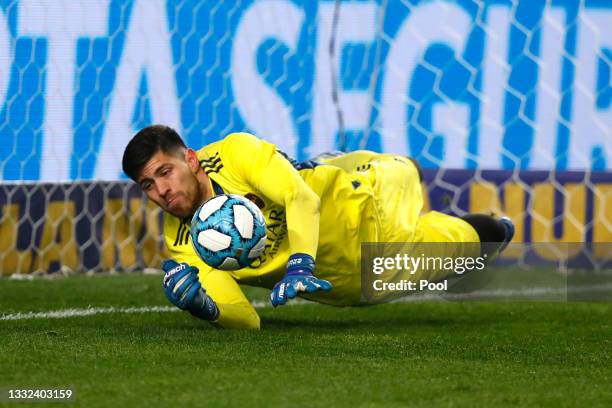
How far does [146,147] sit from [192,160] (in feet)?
0.60

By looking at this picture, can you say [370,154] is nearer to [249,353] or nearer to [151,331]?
[151,331]

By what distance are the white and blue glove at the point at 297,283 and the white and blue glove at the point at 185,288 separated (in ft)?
1.08

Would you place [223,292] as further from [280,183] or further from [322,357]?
[322,357]

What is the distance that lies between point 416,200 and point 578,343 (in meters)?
1.28

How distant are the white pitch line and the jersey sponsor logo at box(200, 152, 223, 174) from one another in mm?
921

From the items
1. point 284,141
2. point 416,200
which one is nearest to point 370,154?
point 416,200

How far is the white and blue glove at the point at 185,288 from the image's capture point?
385 cm

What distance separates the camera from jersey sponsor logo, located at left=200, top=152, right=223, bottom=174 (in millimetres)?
4141

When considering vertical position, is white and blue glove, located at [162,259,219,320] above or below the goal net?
below

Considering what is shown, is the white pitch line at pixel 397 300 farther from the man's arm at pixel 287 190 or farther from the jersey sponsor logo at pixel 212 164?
the man's arm at pixel 287 190

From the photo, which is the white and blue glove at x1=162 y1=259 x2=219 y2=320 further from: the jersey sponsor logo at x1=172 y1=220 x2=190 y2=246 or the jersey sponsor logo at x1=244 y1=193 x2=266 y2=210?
the jersey sponsor logo at x1=244 y1=193 x2=266 y2=210

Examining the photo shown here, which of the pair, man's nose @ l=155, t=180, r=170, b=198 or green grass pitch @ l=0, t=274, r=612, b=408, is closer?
green grass pitch @ l=0, t=274, r=612, b=408

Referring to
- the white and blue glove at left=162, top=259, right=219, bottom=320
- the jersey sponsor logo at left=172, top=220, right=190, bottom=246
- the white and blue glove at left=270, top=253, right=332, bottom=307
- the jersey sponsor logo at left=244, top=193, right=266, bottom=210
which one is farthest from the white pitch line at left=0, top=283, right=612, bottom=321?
the white and blue glove at left=270, top=253, right=332, bottom=307

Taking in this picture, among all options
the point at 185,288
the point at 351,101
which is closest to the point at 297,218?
the point at 185,288
